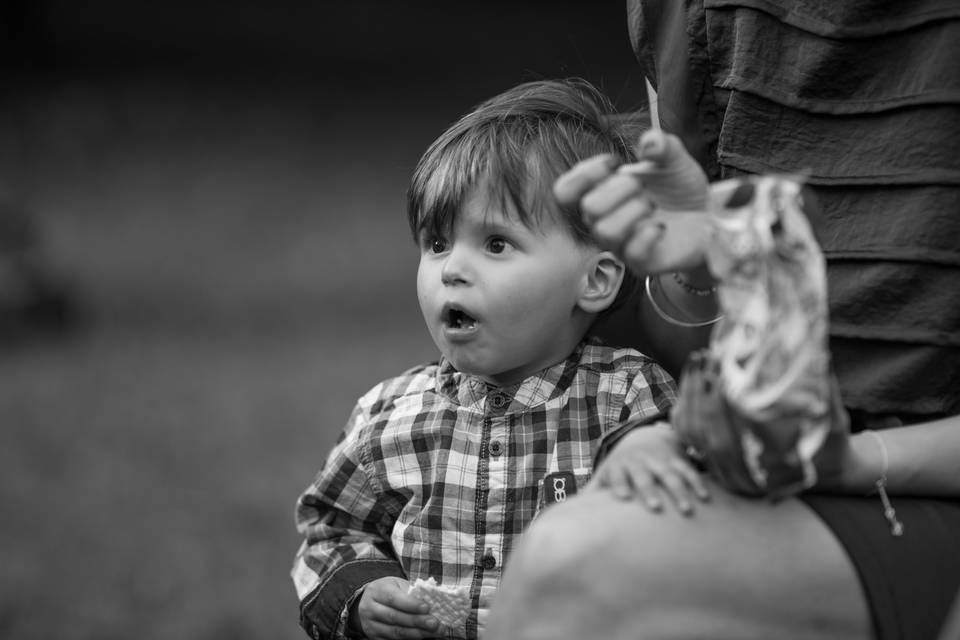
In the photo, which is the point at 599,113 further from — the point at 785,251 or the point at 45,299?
the point at 45,299

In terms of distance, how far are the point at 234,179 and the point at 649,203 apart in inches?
226

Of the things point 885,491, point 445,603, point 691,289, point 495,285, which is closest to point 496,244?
point 495,285

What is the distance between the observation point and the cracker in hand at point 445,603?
1.65m

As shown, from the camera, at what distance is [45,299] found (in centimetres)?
616

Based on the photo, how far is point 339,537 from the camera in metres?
1.83

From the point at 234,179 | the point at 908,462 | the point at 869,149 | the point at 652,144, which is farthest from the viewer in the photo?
the point at 234,179

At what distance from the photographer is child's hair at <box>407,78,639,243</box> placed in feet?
5.62

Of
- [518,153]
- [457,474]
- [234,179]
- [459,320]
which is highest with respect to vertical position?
[518,153]

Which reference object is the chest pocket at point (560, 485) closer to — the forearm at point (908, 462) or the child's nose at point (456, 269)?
the child's nose at point (456, 269)

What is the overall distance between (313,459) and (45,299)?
2524mm

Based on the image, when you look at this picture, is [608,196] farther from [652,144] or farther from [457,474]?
[457,474]

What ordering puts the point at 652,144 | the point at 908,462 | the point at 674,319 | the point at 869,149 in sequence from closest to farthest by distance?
the point at 652,144 < the point at 908,462 < the point at 869,149 < the point at 674,319

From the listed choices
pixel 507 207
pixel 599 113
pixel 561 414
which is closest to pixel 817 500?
pixel 561 414

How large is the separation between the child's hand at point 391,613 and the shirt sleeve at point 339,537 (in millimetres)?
32
